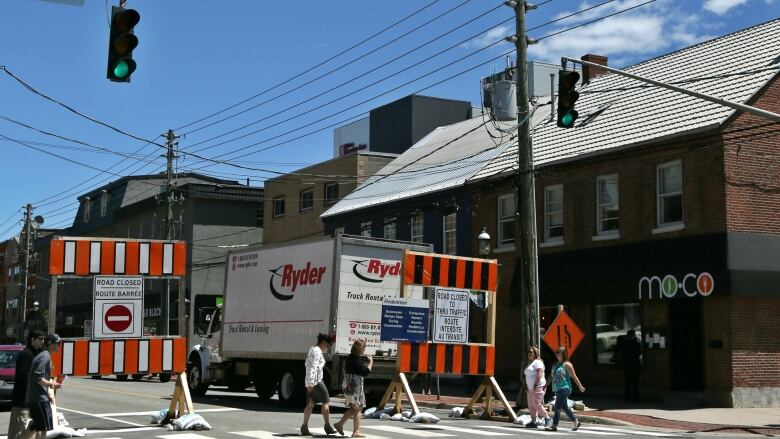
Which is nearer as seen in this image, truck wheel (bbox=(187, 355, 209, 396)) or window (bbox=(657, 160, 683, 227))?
window (bbox=(657, 160, 683, 227))

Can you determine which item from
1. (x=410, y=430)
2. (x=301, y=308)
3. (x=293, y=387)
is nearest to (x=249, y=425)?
(x=410, y=430)

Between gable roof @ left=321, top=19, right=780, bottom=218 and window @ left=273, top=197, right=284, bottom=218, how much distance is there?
8912 mm

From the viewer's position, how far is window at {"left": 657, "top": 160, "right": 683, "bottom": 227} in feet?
85.0

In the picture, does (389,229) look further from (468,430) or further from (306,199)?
(468,430)

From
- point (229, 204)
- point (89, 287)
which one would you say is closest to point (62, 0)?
point (229, 204)

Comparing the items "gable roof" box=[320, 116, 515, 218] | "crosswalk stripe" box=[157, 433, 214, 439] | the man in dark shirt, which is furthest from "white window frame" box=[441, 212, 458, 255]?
the man in dark shirt

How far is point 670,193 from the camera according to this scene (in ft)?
85.5

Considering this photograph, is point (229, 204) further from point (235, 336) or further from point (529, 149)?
point (529, 149)

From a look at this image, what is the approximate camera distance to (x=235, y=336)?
83.1 ft

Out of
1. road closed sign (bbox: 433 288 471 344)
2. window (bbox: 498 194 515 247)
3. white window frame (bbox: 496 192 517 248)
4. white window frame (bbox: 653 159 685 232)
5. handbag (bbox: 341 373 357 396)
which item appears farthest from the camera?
window (bbox: 498 194 515 247)

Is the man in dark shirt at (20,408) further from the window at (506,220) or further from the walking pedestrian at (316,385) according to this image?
the window at (506,220)

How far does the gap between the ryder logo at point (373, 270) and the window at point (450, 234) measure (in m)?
11.9

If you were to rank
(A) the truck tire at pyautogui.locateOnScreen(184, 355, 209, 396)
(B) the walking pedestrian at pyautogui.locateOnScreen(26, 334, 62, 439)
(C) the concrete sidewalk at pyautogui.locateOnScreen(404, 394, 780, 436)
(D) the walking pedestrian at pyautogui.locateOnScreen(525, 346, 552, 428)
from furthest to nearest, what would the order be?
1. (A) the truck tire at pyautogui.locateOnScreen(184, 355, 209, 396)
2. (C) the concrete sidewalk at pyautogui.locateOnScreen(404, 394, 780, 436)
3. (D) the walking pedestrian at pyautogui.locateOnScreen(525, 346, 552, 428)
4. (B) the walking pedestrian at pyautogui.locateOnScreen(26, 334, 62, 439)

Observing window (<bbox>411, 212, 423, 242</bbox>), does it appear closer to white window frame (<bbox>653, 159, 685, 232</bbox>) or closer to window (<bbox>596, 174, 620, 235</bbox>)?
window (<bbox>596, 174, 620, 235</bbox>)
